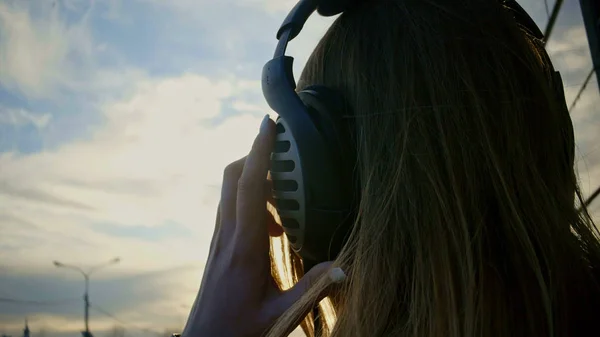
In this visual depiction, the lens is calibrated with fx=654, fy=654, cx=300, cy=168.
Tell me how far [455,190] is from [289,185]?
307mm

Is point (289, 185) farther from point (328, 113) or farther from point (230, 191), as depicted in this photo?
point (230, 191)

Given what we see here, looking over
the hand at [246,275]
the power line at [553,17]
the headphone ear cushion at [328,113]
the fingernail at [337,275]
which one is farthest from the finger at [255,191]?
the power line at [553,17]

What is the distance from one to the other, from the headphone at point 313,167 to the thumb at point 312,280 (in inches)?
1.4

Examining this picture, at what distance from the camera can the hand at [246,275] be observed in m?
1.29

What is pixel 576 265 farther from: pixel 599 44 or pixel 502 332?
pixel 599 44

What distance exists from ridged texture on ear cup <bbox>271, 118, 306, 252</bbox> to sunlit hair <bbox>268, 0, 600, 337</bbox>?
0.36 ft

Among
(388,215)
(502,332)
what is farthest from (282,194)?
(502,332)

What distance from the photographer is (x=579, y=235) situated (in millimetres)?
1093

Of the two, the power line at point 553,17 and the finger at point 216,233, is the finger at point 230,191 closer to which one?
the finger at point 216,233

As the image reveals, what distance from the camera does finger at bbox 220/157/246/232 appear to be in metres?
1.44

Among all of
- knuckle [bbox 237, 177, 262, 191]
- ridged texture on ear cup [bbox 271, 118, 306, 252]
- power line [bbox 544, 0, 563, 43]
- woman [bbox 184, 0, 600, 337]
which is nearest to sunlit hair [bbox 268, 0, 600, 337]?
woman [bbox 184, 0, 600, 337]

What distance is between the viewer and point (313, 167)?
1106mm

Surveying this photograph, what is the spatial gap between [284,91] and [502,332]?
558 millimetres

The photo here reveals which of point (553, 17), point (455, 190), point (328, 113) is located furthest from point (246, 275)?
point (553, 17)
